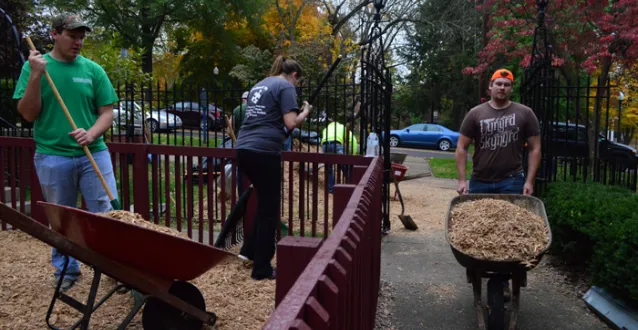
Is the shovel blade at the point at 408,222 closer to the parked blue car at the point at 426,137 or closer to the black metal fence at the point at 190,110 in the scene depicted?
the black metal fence at the point at 190,110

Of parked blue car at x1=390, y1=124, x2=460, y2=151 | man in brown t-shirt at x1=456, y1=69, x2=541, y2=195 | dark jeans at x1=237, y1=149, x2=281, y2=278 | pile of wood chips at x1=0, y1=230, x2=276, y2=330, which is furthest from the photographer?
parked blue car at x1=390, y1=124, x2=460, y2=151

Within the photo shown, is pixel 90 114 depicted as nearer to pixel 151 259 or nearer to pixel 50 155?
pixel 50 155

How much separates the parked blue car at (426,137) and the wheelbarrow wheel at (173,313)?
28.6m

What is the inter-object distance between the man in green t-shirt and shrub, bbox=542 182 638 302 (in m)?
3.78

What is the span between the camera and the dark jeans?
4.82 m

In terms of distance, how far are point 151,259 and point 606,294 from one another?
352 centimetres

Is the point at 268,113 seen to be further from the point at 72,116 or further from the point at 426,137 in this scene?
the point at 426,137

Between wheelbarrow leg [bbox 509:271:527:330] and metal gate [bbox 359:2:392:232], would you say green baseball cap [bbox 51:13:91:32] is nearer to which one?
wheelbarrow leg [bbox 509:271:527:330]

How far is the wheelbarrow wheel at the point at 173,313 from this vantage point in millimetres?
3359

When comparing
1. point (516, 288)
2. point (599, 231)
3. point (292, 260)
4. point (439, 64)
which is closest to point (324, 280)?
point (292, 260)

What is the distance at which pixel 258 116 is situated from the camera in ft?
15.8

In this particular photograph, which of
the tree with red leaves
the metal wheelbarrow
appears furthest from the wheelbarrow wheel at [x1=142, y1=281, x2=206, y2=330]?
the tree with red leaves

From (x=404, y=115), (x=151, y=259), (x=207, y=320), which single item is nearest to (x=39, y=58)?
(x=151, y=259)

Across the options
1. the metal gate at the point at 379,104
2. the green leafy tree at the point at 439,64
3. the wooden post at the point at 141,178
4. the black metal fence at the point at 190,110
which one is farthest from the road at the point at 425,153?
the wooden post at the point at 141,178
